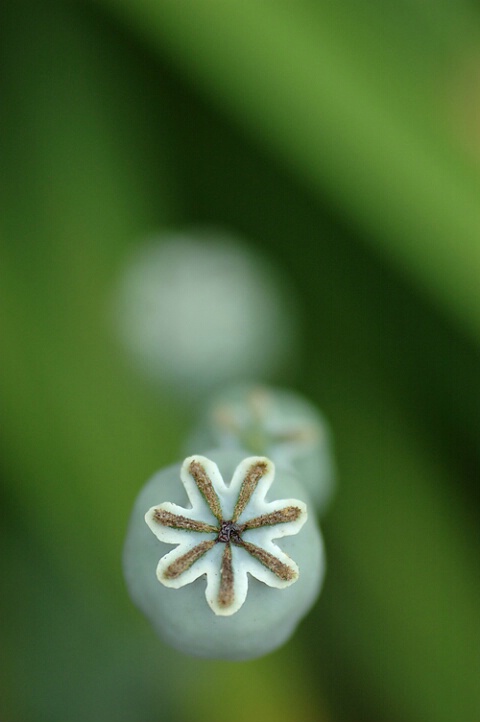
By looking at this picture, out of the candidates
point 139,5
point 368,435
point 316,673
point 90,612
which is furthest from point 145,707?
point 139,5

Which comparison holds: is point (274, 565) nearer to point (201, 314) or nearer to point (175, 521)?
point (175, 521)

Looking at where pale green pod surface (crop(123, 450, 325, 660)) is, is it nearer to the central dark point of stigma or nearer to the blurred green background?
the central dark point of stigma

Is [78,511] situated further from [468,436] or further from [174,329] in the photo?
[468,436]

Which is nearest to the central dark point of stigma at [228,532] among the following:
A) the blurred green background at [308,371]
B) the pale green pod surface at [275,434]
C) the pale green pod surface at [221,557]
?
the pale green pod surface at [221,557]

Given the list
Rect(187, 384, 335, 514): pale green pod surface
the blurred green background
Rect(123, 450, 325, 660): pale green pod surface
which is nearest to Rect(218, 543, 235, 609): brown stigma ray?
Rect(123, 450, 325, 660): pale green pod surface

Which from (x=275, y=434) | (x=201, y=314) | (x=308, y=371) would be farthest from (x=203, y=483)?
(x=308, y=371)

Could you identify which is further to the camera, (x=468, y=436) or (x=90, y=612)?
(x=468, y=436)
